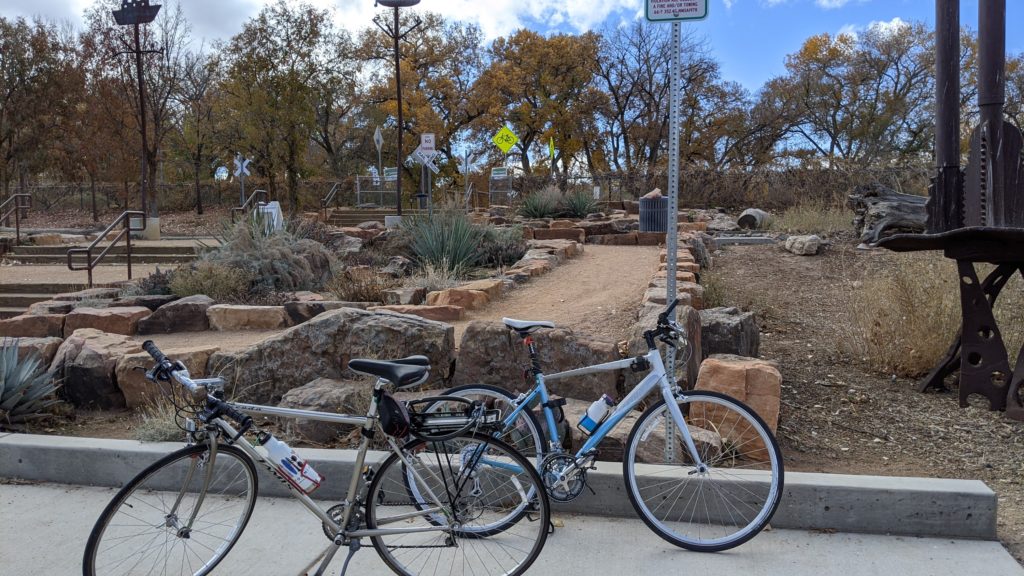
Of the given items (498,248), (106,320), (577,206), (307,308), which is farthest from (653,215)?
(106,320)

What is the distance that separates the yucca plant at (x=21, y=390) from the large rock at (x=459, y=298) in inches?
135

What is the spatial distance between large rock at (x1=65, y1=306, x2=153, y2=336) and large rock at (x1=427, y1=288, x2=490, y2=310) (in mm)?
2926

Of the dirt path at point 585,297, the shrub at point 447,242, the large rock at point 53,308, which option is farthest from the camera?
the shrub at point 447,242

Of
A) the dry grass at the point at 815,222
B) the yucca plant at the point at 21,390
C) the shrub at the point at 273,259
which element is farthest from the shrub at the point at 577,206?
the yucca plant at the point at 21,390

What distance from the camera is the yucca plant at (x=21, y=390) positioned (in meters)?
5.41

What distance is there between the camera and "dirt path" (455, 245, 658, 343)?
661 centimetres

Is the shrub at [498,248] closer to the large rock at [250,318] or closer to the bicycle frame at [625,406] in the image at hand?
the large rock at [250,318]

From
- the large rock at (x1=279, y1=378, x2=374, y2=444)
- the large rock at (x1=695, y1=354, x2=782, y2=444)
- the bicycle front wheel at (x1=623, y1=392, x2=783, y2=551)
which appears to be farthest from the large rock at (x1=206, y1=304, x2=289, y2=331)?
the bicycle front wheel at (x1=623, y1=392, x2=783, y2=551)

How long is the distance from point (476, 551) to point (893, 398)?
368cm

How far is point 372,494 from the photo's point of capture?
3.16 meters

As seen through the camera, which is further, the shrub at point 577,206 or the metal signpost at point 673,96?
the shrub at point 577,206

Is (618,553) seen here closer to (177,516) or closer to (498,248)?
(177,516)

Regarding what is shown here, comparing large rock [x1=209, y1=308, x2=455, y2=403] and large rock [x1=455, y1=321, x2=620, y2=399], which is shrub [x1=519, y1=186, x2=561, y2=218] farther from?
large rock [x1=455, y1=321, x2=620, y2=399]

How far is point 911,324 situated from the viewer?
622 centimetres
